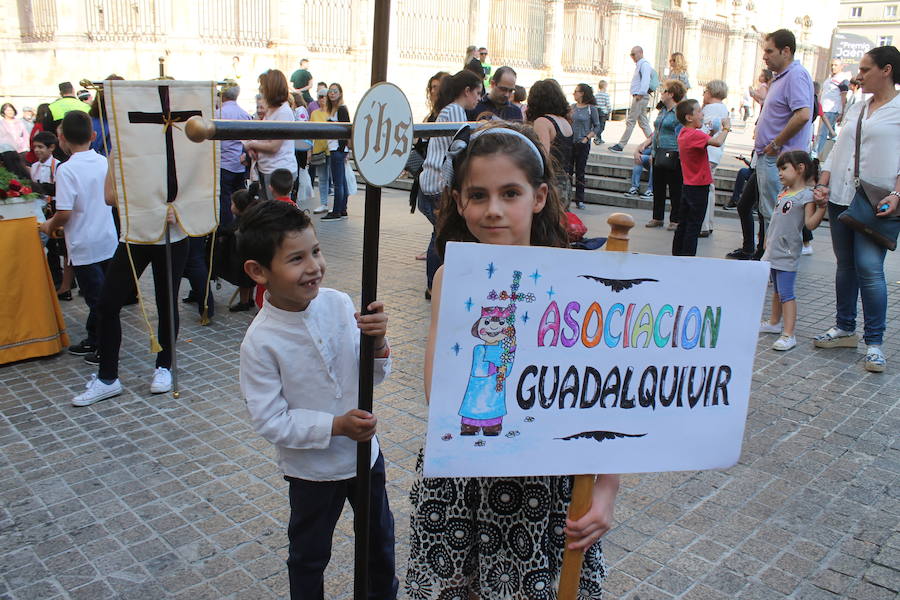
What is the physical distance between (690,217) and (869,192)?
9.24ft

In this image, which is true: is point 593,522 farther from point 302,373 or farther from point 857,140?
point 857,140

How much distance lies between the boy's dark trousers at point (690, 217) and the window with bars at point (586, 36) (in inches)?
815

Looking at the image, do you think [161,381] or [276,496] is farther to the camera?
[161,381]

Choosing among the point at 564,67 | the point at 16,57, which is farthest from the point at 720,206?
the point at 16,57

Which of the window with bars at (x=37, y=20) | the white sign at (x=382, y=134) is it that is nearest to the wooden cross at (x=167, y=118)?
the white sign at (x=382, y=134)

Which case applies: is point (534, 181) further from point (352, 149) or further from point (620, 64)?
point (620, 64)

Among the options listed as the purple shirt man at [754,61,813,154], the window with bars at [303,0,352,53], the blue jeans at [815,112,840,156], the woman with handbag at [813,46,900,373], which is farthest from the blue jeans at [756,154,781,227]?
the window with bars at [303,0,352,53]

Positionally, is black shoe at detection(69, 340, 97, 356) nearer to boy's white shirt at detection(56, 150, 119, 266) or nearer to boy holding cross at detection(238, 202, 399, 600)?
boy's white shirt at detection(56, 150, 119, 266)

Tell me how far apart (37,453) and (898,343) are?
20.5 ft

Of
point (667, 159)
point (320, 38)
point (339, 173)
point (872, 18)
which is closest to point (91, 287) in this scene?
point (339, 173)

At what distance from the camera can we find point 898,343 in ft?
20.2

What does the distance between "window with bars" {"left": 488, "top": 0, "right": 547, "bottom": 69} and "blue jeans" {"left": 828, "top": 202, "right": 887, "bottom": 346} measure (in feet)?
67.6

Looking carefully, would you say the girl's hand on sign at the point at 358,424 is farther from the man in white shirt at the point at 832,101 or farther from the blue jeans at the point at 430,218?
the man in white shirt at the point at 832,101

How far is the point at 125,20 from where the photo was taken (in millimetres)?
20266
